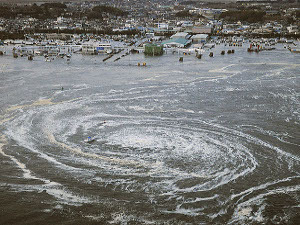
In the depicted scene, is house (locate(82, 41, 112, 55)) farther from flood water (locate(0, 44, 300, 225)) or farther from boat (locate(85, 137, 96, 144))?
boat (locate(85, 137, 96, 144))

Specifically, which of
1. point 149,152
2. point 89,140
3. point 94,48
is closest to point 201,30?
point 94,48

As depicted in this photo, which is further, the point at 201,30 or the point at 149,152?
the point at 201,30

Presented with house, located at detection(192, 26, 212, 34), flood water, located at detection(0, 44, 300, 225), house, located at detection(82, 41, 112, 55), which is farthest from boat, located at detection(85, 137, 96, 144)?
house, located at detection(192, 26, 212, 34)

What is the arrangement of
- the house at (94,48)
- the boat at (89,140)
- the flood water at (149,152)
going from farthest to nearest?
the house at (94,48) < the boat at (89,140) < the flood water at (149,152)

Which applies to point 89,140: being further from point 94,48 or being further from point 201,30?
point 201,30

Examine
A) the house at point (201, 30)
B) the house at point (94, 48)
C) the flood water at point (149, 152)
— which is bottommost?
the flood water at point (149, 152)

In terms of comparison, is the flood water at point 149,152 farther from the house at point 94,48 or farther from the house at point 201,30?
the house at point 201,30

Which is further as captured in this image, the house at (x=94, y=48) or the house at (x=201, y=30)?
the house at (x=201, y=30)

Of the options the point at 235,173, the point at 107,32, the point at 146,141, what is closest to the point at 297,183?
the point at 235,173

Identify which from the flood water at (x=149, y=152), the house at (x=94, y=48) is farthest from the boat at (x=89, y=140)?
the house at (x=94, y=48)
